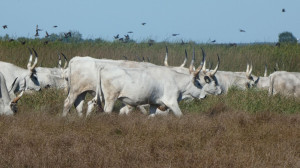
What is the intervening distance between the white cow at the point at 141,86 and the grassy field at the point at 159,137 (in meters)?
0.66

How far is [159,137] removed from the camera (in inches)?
381

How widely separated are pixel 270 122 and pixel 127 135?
3.46 meters

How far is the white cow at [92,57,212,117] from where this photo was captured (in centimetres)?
1208

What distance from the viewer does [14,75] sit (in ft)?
56.3

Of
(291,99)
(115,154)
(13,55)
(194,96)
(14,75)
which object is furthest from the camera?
(13,55)

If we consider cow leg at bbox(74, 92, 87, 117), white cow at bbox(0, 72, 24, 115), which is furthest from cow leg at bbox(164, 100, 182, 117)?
white cow at bbox(0, 72, 24, 115)

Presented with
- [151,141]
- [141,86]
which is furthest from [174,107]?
[151,141]

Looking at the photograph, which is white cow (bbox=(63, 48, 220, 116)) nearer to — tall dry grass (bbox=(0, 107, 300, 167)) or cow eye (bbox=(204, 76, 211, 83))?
tall dry grass (bbox=(0, 107, 300, 167))

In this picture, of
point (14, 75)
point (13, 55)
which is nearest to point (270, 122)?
point (14, 75)

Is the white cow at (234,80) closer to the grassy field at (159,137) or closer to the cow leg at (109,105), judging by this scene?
the grassy field at (159,137)

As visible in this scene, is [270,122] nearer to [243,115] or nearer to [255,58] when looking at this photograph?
[243,115]

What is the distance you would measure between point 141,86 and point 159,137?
278 centimetres

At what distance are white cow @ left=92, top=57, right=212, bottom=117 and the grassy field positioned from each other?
0.66 m

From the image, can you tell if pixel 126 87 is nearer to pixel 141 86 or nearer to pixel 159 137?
pixel 141 86
